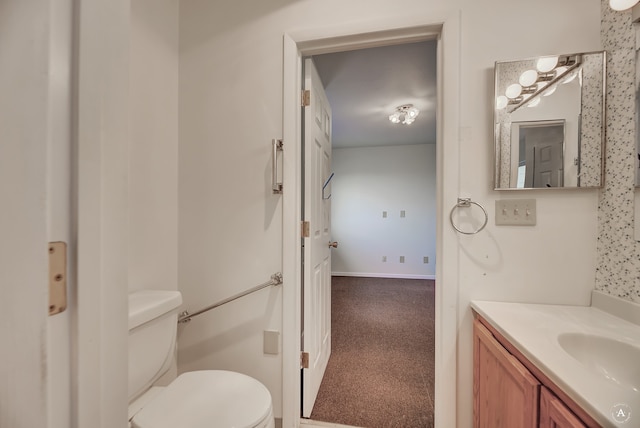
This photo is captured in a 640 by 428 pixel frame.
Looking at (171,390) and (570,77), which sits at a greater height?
(570,77)

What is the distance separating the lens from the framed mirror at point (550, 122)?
1.01 meters

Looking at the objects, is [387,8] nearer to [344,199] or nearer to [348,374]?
[348,374]

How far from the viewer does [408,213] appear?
438cm

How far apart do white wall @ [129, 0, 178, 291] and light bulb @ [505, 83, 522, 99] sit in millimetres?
1644

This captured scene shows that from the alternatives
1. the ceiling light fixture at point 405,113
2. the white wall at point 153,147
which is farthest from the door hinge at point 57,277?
the ceiling light fixture at point 405,113

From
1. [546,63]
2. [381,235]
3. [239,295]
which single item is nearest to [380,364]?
[239,295]

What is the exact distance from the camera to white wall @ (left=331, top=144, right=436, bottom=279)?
4.32 m

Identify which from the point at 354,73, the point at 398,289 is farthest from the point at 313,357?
Result: the point at 398,289

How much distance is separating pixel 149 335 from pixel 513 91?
71.1 inches

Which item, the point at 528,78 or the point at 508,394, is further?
the point at 528,78

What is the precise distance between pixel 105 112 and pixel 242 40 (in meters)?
1.23

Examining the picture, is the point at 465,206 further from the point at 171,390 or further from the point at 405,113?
the point at 405,113

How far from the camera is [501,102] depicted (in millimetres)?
1087

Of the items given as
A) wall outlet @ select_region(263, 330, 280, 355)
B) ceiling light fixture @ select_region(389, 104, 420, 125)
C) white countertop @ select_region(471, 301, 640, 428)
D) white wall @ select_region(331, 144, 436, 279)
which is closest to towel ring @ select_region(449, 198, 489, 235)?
white countertop @ select_region(471, 301, 640, 428)
